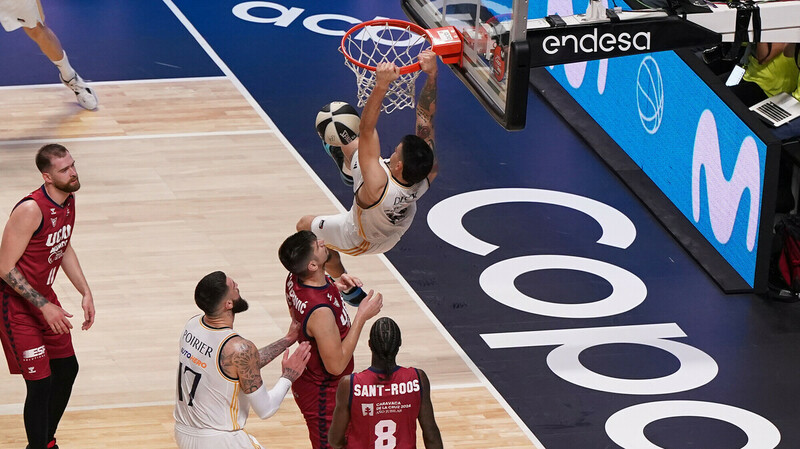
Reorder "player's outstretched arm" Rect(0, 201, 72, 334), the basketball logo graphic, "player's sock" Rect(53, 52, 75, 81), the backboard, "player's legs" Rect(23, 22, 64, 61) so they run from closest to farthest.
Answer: "player's outstretched arm" Rect(0, 201, 72, 334)
the backboard
the basketball logo graphic
"player's legs" Rect(23, 22, 64, 61)
"player's sock" Rect(53, 52, 75, 81)

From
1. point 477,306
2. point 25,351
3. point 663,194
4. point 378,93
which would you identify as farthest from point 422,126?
point 663,194

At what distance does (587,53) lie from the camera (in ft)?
25.7

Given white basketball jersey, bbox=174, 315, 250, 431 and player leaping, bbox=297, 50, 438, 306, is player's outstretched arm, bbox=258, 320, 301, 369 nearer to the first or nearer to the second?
white basketball jersey, bbox=174, 315, 250, 431

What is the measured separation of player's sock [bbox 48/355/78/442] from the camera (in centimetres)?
743

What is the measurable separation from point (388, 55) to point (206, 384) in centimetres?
640

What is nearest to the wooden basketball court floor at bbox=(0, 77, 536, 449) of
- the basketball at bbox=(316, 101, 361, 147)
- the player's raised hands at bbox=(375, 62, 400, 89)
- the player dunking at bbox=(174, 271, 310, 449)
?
the player dunking at bbox=(174, 271, 310, 449)

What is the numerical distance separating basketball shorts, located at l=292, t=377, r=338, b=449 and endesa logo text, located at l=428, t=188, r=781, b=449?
85.2 inches

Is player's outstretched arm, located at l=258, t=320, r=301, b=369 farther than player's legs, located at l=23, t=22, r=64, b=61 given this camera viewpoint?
No

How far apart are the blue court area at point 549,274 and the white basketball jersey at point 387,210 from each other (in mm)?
1340

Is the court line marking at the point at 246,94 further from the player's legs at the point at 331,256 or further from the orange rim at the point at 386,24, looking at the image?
the orange rim at the point at 386,24

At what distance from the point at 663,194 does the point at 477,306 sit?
7.94 feet

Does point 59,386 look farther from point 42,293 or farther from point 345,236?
point 345,236

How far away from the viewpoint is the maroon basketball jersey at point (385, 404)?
6.13m

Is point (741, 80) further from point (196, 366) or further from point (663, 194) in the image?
point (196, 366)
